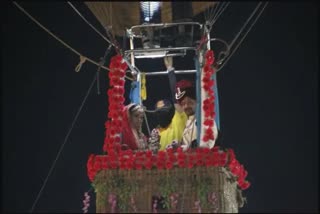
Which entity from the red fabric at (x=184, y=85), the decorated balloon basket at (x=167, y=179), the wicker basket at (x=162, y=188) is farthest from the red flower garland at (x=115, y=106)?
the red fabric at (x=184, y=85)

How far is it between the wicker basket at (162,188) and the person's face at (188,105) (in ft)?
2.43

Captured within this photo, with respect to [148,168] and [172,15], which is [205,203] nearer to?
[148,168]

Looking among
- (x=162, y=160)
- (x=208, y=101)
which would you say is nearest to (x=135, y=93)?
(x=208, y=101)

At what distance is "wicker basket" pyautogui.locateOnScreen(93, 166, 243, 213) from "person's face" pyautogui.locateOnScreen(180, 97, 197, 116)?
2.43 ft

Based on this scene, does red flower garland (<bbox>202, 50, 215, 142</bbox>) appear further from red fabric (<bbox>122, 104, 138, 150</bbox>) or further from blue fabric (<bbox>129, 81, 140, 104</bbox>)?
blue fabric (<bbox>129, 81, 140, 104</bbox>)

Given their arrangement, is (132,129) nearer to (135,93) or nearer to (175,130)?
(175,130)

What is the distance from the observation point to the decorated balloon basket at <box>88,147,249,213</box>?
3127 millimetres

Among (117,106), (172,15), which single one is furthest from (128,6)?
(117,106)

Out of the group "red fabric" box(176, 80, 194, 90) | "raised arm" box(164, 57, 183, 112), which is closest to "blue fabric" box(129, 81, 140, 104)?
"raised arm" box(164, 57, 183, 112)

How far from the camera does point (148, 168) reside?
319cm

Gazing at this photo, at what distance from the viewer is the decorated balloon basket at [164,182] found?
3.13 meters

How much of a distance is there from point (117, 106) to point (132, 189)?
63 centimetres

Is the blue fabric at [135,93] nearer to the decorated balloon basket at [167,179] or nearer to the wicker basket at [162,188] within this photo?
the decorated balloon basket at [167,179]

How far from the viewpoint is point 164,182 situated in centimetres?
316
